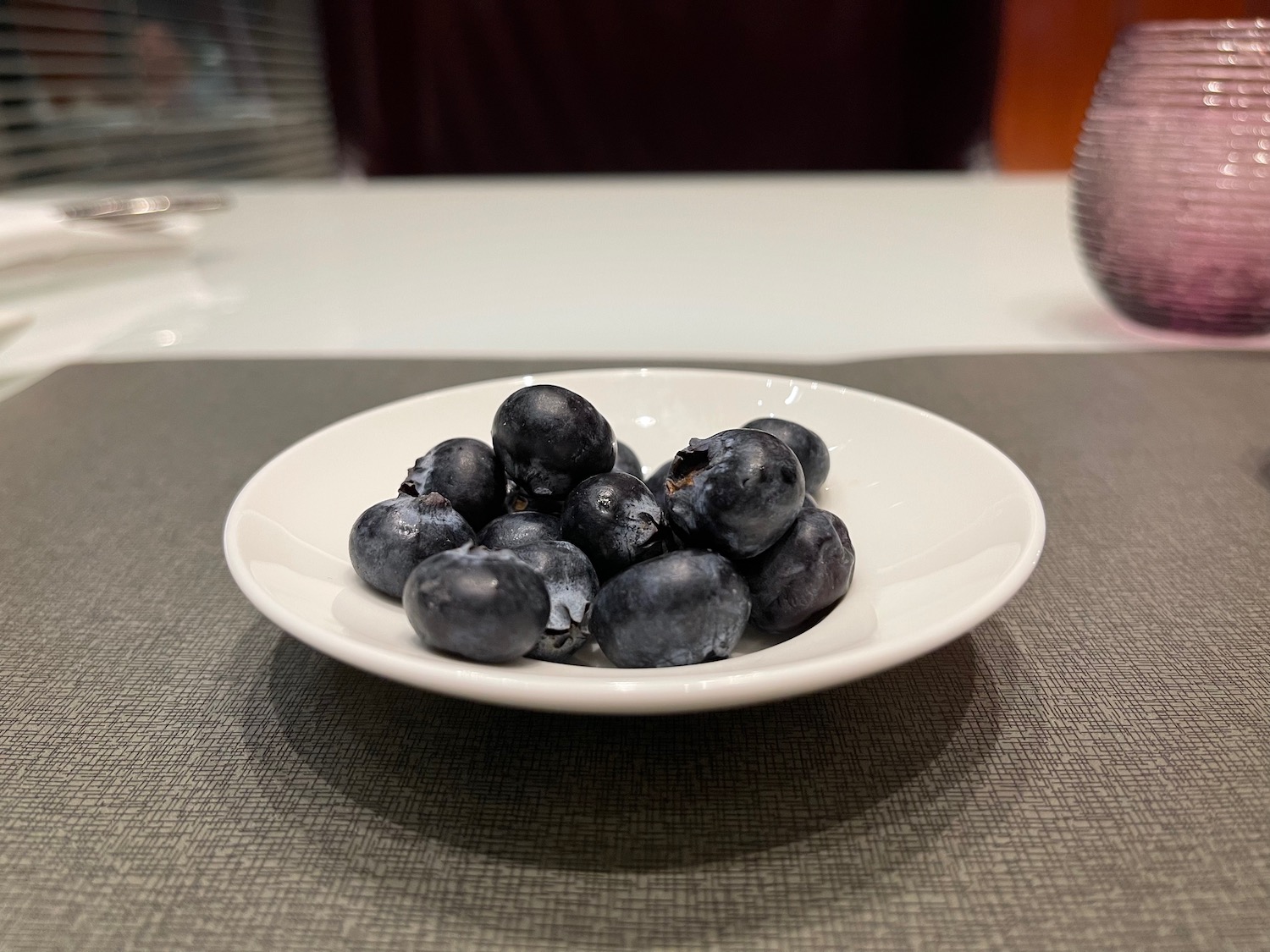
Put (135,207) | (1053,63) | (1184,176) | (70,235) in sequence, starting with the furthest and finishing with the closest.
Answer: (1053,63) → (135,207) → (70,235) → (1184,176)

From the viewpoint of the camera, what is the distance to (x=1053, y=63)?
319cm

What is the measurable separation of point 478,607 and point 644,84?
3.17 metres

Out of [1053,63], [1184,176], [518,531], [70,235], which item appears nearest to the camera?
[518,531]

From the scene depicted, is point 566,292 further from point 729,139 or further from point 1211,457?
point 729,139

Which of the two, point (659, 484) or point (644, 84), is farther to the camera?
point (644, 84)

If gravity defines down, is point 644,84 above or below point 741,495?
below

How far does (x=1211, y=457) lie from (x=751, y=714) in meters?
0.55

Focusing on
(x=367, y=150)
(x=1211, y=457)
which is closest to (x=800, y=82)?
(x=367, y=150)

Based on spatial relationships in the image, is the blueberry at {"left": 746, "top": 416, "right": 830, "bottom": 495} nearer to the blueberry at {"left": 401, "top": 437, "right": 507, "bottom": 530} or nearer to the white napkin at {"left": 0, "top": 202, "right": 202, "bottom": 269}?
the blueberry at {"left": 401, "top": 437, "right": 507, "bottom": 530}

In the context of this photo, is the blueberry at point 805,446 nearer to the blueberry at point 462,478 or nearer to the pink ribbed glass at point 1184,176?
the blueberry at point 462,478

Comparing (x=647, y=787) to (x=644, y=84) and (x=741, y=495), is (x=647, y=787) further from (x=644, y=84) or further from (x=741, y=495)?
(x=644, y=84)

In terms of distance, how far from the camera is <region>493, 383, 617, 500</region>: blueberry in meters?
0.56

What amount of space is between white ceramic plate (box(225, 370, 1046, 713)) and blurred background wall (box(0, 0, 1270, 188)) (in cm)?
275

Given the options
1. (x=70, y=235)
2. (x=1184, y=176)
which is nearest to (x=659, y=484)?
(x=1184, y=176)
